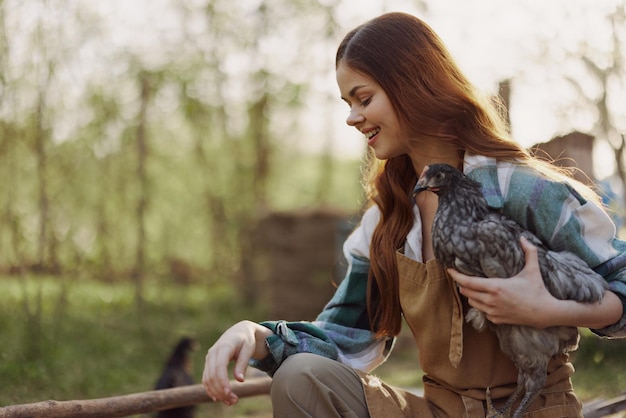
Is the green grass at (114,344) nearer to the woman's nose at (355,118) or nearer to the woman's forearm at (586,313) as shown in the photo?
the woman's nose at (355,118)

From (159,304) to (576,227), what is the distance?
21.8 ft

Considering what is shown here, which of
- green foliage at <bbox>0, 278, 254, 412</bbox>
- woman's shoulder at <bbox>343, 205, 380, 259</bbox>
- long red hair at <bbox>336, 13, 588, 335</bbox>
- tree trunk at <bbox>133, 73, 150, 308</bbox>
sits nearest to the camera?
long red hair at <bbox>336, 13, 588, 335</bbox>

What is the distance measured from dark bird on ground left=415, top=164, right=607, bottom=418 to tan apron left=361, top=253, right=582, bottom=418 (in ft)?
0.31

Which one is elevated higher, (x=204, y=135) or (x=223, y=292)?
(x=204, y=135)

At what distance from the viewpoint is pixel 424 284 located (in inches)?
71.9

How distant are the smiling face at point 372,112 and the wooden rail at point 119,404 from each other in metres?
1.03

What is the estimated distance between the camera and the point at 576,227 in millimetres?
1707

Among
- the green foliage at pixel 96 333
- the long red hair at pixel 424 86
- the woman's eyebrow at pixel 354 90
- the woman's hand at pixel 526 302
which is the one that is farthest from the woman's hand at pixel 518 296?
the green foliage at pixel 96 333

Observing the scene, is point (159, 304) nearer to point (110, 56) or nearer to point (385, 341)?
point (110, 56)

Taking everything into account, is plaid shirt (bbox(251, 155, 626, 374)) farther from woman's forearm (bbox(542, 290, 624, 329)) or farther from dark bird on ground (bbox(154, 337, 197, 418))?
dark bird on ground (bbox(154, 337, 197, 418))

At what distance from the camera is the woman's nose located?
1.87m

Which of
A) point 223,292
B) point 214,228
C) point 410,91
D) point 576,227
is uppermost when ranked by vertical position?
point 410,91

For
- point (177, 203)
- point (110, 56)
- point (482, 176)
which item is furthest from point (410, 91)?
point (177, 203)

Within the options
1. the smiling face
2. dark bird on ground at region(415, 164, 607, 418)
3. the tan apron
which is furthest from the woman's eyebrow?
the tan apron
